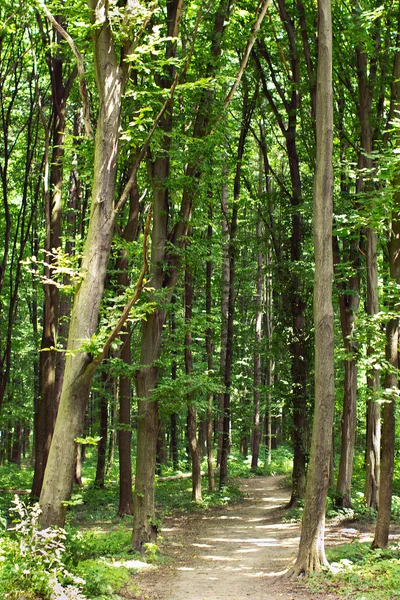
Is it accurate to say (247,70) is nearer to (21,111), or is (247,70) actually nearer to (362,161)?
(362,161)

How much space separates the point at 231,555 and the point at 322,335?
500 centimetres

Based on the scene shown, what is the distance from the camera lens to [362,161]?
13094 millimetres

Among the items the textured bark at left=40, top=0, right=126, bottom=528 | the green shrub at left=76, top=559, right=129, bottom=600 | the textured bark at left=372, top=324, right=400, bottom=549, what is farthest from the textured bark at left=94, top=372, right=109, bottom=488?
the textured bark at left=372, top=324, right=400, bottom=549

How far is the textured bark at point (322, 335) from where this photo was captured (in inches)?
336

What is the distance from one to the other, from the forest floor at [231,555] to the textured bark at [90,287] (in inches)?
81.4

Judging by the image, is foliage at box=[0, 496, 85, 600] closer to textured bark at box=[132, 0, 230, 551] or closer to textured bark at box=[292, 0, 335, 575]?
textured bark at box=[292, 0, 335, 575]

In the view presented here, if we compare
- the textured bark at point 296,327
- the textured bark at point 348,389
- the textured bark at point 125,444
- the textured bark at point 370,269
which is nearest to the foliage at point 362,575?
the textured bark at point 370,269

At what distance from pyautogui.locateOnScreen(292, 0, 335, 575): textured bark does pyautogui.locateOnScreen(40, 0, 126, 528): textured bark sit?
10.8 feet

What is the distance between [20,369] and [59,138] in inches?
732

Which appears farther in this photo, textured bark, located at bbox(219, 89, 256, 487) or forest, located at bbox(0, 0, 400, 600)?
textured bark, located at bbox(219, 89, 256, 487)

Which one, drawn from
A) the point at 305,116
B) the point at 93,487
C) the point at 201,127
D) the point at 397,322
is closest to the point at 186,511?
the point at 93,487

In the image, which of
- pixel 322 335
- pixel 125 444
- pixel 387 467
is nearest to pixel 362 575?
pixel 387 467

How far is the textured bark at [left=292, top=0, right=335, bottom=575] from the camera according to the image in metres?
8.53

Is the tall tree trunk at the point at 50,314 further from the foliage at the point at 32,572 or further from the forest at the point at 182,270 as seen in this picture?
the foliage at the point at 32,572
